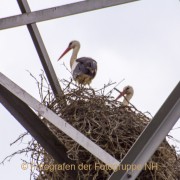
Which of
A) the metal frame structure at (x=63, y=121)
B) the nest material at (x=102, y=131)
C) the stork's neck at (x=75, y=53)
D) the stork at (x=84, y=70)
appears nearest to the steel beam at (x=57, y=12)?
the metal frame structure at (x=63, y=121)

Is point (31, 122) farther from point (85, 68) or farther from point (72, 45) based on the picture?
point (72, 45)

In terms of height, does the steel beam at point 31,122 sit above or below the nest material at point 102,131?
below

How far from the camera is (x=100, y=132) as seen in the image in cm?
248

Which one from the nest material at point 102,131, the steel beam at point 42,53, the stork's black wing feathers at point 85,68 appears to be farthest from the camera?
the stork's black wing feathers at point 85,68

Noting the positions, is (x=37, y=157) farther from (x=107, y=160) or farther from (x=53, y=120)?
(x=107, y=160)

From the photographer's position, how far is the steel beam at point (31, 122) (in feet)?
6.66

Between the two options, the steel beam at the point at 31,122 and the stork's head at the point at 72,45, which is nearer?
the steel beam at the point at 31,122

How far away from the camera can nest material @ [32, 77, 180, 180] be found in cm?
234

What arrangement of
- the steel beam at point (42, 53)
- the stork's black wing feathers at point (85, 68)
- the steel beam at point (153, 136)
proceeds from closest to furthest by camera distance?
the steel beam at point (153, 136), the steel beam at point (42, 53), the stork's black wing feathers at point (85, 68)

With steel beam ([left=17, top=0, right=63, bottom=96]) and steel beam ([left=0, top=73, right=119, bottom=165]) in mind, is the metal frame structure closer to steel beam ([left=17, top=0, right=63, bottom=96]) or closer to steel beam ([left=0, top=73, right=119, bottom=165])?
steel beam ([left=0, top=73, right=119, bottom=165])

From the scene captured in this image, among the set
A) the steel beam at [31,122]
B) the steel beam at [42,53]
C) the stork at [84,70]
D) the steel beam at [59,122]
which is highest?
the stork at [84,70]

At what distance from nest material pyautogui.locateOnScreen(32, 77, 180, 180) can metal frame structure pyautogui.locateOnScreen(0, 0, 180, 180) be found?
180mm

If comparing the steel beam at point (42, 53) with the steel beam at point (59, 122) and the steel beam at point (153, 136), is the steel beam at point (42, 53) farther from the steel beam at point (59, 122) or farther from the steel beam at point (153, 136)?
the steel beam at point (153, 136)

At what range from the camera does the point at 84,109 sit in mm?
2732
